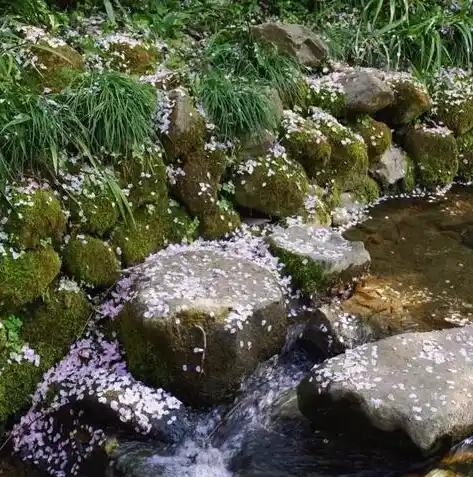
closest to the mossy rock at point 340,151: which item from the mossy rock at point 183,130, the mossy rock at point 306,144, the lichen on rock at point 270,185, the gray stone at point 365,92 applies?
the mossy rock at point 306,144

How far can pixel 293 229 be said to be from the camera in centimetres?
506

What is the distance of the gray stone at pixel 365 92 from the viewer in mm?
6383

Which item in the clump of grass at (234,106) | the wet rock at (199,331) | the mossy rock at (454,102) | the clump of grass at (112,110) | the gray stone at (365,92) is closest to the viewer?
the wet rock at (199,331)

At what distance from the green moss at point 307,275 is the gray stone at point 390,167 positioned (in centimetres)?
238

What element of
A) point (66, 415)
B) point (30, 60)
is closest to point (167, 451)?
point (66, 415)

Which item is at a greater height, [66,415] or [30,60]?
[30,60]

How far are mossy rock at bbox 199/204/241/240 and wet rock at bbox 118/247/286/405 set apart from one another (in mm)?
834

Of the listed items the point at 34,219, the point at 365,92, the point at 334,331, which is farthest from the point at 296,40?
the point at 34,219

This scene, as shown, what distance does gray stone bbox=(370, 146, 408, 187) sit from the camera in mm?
6660

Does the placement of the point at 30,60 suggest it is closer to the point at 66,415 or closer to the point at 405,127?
the point at 66,415

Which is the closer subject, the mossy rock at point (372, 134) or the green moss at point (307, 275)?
the green moss at point (307, 275)

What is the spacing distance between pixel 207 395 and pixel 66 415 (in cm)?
84

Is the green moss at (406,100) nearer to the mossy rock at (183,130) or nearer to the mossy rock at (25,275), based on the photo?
the mossy rock at (183,130)

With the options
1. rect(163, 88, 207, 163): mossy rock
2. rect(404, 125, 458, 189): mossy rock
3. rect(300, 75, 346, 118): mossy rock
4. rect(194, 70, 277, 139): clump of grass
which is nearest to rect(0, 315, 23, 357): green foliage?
rect(163, 88, 207, 163): mossy rock
